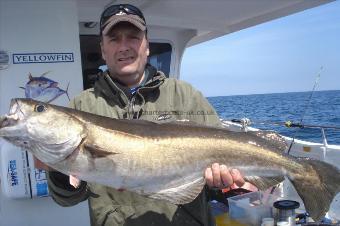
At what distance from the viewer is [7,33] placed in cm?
443

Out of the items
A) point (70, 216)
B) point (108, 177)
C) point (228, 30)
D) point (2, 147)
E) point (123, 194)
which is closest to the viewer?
point (108, 177)

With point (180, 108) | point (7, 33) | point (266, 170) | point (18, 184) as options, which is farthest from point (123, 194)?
point (7, 33)

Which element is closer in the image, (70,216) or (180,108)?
(180,108)

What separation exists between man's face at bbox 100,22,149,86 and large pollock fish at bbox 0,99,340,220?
21.1 inches

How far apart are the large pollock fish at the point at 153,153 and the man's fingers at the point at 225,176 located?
0.07 meters

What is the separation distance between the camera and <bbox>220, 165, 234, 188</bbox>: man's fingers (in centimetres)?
276

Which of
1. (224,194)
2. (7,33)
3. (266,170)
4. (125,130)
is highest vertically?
(7,33)

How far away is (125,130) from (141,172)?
300mm

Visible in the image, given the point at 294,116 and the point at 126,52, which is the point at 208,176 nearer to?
the point at 126,52

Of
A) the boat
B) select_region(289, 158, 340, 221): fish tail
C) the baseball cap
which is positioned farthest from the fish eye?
the boat

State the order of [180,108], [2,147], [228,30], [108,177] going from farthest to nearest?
[228,30] → [2,147] → [180,108] → [108,177]

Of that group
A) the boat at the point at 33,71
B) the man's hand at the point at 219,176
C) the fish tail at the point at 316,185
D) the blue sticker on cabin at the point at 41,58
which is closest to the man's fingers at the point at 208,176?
the man's hand at the point at 219,176

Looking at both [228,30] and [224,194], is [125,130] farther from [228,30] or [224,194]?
[228,30]

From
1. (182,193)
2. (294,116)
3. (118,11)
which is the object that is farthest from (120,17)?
(294,116)
